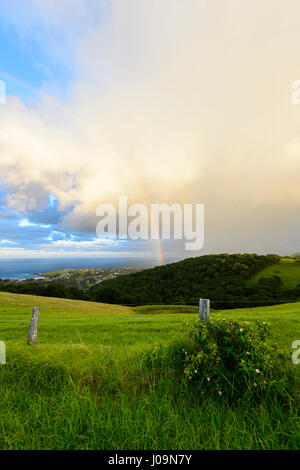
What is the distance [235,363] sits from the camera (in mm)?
3475

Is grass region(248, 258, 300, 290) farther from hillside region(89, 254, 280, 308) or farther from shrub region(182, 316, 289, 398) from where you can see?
shrub region(182, 316, 289, 398)

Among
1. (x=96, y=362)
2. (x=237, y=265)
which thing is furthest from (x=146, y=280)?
(x=96, y=362)

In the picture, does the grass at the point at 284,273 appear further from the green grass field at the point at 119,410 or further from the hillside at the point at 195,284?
the green grass field at the point at 119,410

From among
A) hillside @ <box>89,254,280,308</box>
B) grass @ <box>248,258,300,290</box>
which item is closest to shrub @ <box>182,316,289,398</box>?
hillside @ <box>89,254,280,308</box>

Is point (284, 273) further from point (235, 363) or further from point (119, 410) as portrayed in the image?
point (119, 410)

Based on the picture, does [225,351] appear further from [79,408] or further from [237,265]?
[237,265]

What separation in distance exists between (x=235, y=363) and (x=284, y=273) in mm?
94463

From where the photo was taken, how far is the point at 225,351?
358 centimetres

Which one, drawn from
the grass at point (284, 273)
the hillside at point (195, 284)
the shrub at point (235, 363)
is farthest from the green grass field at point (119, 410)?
the grass at point (284, 273)

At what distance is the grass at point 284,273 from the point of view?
7206cm

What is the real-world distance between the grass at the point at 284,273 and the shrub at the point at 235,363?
74563 millimetres

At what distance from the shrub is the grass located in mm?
74563

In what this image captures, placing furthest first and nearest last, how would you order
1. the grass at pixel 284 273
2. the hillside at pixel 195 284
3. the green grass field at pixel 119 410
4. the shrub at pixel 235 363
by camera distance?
the grass at pixel 284 273, the hillside at pixel 195 284, the shrub at pixel 235 363, the green grass field at pixel 119 410

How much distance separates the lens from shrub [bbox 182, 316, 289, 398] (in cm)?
330
